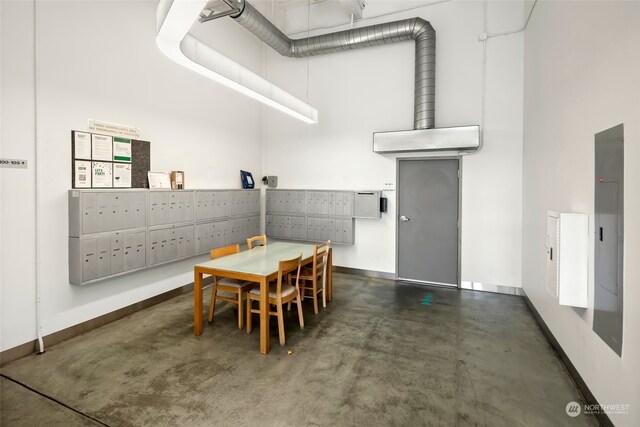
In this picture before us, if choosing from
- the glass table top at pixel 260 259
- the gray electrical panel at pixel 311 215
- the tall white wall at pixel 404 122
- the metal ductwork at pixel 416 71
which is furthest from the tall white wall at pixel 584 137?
the gray electrical panel at pixel 311 215

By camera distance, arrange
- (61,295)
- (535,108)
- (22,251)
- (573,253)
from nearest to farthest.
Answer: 1. (573,253)
2. (22,251)
3. (61,295)
4. (535,108)

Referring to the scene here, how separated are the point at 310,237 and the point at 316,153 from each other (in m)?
1.57

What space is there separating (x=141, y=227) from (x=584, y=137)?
14.2 feet

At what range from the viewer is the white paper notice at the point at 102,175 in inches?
131

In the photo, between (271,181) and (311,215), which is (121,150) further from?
(311,215)

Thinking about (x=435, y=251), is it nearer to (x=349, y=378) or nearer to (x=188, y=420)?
(x=349, y=378)

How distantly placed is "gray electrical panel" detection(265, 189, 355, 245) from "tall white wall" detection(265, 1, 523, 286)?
274mm

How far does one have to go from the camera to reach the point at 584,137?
2279 millimetres

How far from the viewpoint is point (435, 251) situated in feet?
16.6

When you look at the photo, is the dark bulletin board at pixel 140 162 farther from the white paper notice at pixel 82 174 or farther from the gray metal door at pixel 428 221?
the gray metal door at pixel 428 221

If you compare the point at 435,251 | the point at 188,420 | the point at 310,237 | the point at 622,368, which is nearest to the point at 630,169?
the point at 622,368

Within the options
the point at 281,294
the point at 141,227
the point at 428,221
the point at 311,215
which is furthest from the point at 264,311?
the point at 428,221

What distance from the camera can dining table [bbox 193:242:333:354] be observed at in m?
2.83

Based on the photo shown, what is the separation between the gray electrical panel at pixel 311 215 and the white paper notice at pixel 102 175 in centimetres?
288
